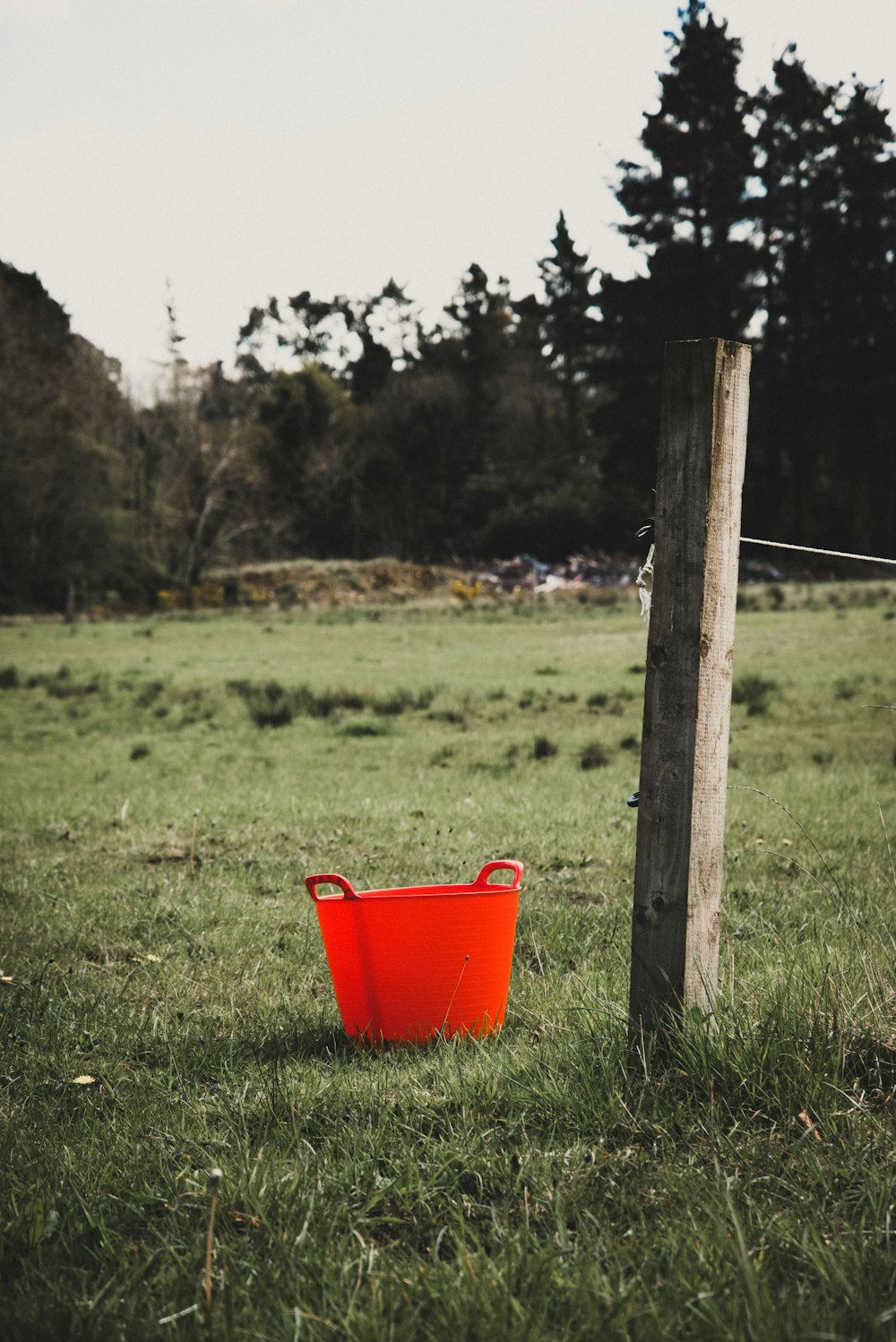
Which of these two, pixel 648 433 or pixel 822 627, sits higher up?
pixel 648 433

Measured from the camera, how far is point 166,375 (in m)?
50.1

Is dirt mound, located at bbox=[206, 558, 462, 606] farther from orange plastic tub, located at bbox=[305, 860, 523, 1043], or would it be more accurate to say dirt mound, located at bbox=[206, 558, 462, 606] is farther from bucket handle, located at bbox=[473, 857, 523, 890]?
orange plastic tub, located at bbox=[305, 860, 523, 1043]

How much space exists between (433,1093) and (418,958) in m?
0.67

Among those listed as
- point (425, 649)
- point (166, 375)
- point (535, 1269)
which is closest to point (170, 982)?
point (535, 1269)

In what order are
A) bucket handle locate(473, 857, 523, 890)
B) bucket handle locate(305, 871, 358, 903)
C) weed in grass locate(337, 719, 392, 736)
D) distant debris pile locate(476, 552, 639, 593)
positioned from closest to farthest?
bucket handle locate(305, 871, 358, 903) < bucket handle locate(473, 857, 523, 890) < weed in grass locate(337, 719, 392, 736) < distant debris pile locate(476, 552, 639, 593)

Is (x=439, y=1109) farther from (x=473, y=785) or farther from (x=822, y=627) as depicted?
(x=822, y=627)

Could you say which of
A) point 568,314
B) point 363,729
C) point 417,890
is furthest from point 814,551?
point 568,314

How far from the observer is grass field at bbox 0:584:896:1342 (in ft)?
6.98

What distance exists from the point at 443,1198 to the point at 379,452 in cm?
6053

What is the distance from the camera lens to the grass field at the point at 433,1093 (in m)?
2.13

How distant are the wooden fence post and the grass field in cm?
23

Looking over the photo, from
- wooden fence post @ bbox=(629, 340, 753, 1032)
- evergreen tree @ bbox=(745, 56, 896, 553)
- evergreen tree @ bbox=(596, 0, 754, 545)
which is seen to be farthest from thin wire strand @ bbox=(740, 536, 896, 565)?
evergreen tree @ bbox=(745, 56, 896, 553)

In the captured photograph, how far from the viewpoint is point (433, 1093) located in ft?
10.3

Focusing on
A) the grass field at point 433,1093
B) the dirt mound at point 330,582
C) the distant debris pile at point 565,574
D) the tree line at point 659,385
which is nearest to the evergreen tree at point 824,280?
the tree line at point 659,385
